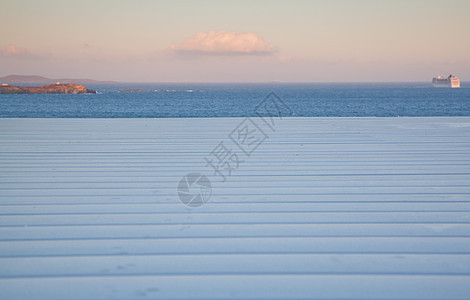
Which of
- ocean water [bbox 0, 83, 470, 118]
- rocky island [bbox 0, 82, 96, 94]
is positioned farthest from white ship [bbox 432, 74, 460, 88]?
rocky island [bbox 0, 82, 96, 94]

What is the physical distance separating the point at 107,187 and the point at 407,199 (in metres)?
2.05

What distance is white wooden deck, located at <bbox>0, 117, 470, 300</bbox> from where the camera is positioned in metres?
1.52

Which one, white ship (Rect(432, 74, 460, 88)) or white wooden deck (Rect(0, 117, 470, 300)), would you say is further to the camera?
white ship (Rect(432, 74, 460, 88))

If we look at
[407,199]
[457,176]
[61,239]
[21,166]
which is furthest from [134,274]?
[457,176]
